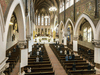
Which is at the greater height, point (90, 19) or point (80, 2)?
point (80, 2)

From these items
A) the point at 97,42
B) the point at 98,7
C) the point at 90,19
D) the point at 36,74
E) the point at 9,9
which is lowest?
the point at 36,74

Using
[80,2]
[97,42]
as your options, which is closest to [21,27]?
[97,42]

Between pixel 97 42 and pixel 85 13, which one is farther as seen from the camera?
pixel 85 13

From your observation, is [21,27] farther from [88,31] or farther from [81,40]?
[81,40]

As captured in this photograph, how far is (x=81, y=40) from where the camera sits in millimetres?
24438

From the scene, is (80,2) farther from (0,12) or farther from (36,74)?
(0,12)

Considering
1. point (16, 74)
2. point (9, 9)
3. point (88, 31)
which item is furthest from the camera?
point (88, 31)

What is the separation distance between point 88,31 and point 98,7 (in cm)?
1245

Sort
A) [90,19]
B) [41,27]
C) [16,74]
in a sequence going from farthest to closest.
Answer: [41,27] < [90,19] < [16,74]

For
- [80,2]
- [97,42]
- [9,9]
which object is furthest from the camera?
[80,2]

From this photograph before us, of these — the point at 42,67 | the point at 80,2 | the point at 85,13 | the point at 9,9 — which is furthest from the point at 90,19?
the point at 9,9

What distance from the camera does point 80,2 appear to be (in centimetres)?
1430

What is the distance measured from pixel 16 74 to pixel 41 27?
1549 inches

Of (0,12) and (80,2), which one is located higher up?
(80,2)
